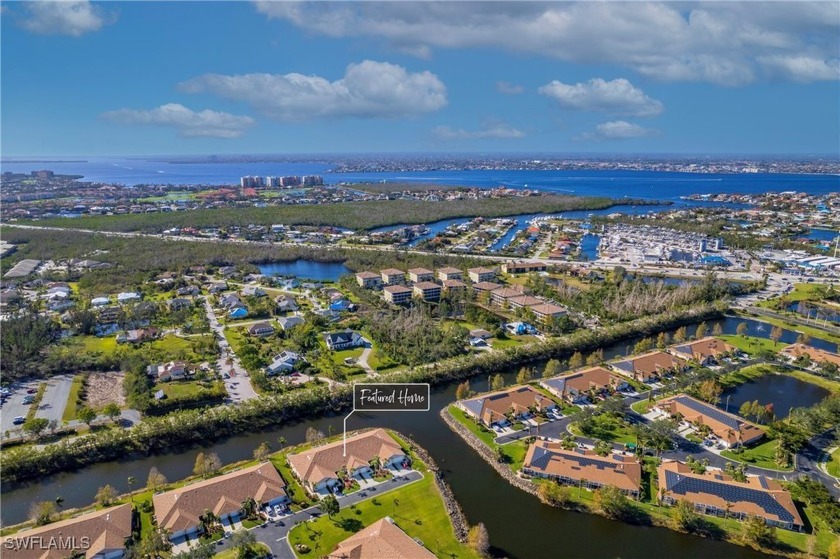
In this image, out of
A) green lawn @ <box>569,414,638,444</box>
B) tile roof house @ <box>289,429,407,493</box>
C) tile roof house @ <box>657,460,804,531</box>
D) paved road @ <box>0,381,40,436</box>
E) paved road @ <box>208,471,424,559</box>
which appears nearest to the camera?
paved road @ <box>208,471,424,559</box>

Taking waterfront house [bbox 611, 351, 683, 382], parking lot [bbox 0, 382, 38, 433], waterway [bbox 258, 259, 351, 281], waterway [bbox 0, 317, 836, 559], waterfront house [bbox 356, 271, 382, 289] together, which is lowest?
waterway [bbox 0, 317, 836, 559]

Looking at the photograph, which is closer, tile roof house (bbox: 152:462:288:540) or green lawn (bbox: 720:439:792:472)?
tile roof house (bbox: 152:462:288:540)

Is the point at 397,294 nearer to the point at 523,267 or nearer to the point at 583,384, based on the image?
the point at 523,267

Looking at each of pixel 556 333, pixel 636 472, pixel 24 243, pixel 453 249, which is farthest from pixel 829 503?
pixel 24 243

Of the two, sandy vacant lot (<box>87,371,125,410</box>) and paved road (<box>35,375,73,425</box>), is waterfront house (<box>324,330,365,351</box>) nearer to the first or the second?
sandy vacant lot (<box>87,371,125,410</box>)

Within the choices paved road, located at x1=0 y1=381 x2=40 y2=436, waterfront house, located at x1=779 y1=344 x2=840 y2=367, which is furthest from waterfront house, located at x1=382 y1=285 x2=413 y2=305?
waterfront house, located at x1=779 y1=344 x2=840 y2=367
